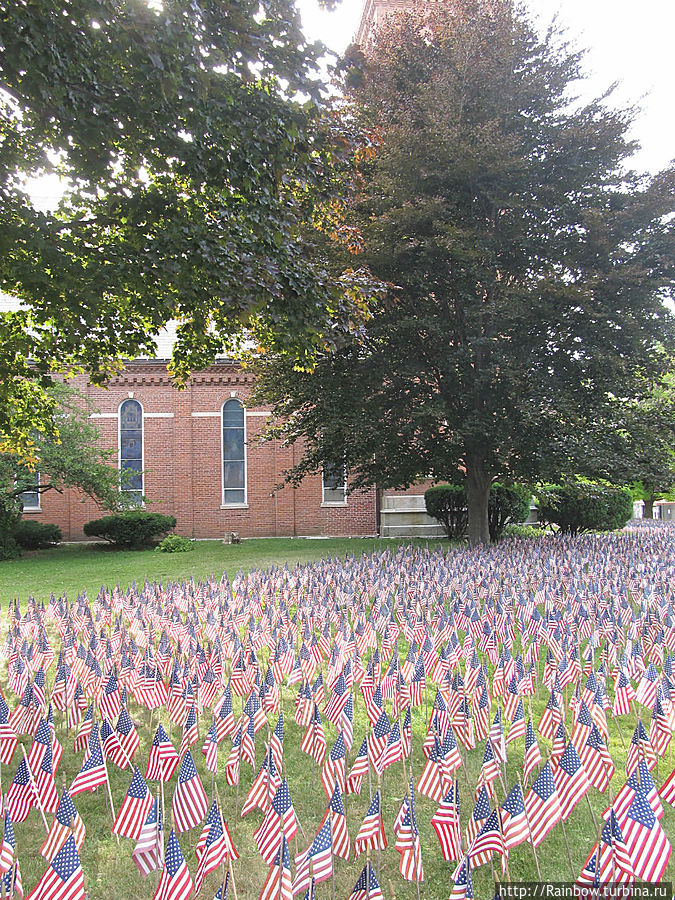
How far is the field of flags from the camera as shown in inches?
111

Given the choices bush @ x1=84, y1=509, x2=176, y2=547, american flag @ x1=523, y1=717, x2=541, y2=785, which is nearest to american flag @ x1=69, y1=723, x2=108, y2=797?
american flag @ x1=523, y1=717, x2=541, y2=785

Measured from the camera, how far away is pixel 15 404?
24.5 feet

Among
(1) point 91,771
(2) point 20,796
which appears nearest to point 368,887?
(1) point 91,771

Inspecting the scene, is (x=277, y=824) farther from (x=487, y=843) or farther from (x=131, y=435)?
(x=131, y=435)

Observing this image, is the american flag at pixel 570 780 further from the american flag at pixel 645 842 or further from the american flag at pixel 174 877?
the american flag at pixel 174 877

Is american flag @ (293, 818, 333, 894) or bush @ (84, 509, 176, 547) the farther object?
bush @ (84, 509, 176, 547)

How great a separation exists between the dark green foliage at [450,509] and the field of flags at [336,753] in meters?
11.7

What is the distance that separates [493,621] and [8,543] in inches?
661

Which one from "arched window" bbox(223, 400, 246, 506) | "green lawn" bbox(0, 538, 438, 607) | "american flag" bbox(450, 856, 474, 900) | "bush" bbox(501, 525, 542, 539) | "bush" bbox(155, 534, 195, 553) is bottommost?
"green lawn" bbox(0, 538, 438, 607)

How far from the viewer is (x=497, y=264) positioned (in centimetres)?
1278

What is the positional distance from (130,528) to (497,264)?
13859mm

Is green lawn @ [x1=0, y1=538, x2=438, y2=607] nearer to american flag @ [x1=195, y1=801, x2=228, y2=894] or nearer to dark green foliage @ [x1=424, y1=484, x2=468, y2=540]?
dark green foliage @ [x1=424, y1=484, x2=468, y2=540]

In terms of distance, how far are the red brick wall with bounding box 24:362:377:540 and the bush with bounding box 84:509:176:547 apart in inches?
92.4

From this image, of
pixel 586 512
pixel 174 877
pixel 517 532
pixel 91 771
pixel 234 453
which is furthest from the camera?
pixel 234 453
